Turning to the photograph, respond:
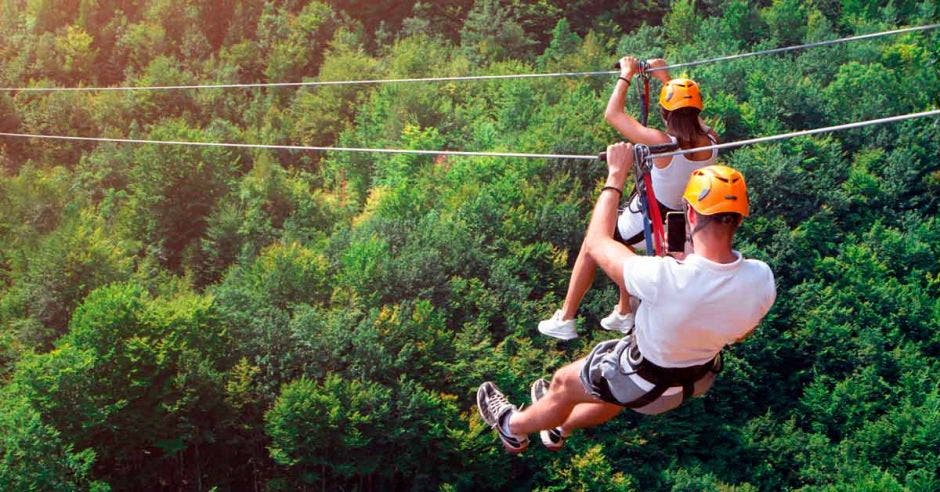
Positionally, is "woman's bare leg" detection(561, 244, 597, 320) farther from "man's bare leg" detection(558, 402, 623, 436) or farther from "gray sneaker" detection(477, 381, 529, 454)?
"gray sneaker" detection(477, 381, 529, 454)

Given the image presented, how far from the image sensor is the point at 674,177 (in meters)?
6.44

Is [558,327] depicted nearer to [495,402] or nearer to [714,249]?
[495,402]

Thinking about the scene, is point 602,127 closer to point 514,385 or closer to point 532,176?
point 532,176

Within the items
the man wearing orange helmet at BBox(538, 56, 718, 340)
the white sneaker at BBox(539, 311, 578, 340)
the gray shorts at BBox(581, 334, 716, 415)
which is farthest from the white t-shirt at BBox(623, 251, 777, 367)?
the white sneaker at BBox(539, 311, 578, 340)

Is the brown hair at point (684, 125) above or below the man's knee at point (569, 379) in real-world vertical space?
above

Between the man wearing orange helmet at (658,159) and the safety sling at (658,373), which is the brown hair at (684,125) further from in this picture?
the safety sling at (658,373)

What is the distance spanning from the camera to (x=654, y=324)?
207 inches

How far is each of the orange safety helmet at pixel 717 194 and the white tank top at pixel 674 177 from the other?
1368mm

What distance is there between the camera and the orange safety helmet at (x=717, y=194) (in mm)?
4836

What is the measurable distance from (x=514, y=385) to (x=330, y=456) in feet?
14.3

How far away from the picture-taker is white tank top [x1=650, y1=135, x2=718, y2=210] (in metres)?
6.39

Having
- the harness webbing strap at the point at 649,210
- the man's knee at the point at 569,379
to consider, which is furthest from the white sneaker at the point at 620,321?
the harness webbing strap at the point at 649,210

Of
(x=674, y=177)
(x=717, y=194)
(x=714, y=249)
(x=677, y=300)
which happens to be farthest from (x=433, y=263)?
(x=717, y=194)

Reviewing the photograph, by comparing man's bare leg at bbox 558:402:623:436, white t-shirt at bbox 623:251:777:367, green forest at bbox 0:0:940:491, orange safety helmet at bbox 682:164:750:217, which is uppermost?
orange safety helmet at bbox 682:164:750:217
